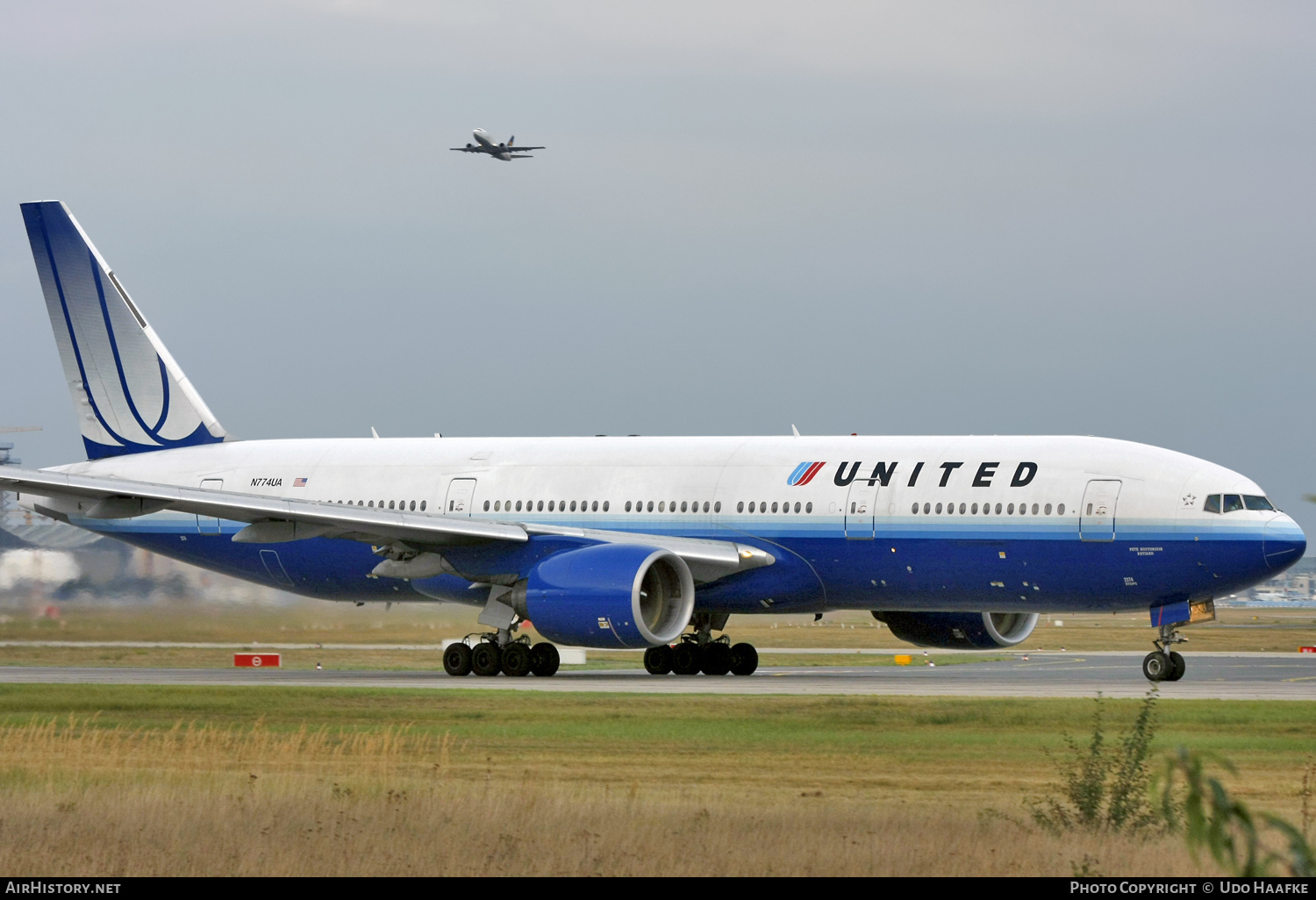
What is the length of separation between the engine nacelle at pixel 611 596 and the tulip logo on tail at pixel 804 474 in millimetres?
2747

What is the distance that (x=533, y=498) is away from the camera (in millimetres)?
34312

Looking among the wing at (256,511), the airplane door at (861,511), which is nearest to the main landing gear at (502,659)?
the wing at (256,511)

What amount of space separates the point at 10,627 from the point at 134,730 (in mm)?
20028

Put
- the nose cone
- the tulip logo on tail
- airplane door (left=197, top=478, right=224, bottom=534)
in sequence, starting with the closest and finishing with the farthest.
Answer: the nose cone < the tulip logo on tail < airplane door (left=197, top=478, right=224, bottom=534)

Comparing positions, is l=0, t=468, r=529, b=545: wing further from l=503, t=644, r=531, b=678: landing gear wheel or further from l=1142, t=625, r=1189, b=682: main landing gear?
l=1142, t=625, r=1189, b=682: main landing gear

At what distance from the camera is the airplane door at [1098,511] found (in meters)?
29.1

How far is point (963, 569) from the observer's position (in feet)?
98.3

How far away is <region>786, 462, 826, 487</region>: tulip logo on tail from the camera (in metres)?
31.9

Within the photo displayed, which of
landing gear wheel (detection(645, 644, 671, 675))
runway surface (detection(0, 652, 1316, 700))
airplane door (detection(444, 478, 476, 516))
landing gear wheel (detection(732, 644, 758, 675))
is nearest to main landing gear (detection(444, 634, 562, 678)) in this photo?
runway surface (detection(0, 652, 1316, 700))

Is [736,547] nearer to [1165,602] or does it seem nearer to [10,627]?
[1165,602]

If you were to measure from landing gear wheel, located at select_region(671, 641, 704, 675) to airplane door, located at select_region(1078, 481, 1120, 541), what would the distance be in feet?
26.5

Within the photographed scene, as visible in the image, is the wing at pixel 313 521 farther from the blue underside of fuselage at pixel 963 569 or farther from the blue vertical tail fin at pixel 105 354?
the blue vertical tail fin at pixel 105 354

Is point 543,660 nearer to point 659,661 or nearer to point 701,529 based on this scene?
point 659,661

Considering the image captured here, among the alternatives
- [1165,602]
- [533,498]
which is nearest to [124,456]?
[533,498]
